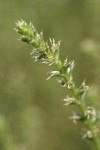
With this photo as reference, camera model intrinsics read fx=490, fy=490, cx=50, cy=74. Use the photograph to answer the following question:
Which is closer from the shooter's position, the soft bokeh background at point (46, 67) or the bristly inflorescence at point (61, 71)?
the bristly inflorescence at point (61, 71)

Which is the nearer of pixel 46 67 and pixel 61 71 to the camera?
pixel 61 71

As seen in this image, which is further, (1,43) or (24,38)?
(1,43)

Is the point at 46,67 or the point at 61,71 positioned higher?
the point at 46,67

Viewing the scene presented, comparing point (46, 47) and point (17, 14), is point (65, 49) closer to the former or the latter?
point (17, 14)

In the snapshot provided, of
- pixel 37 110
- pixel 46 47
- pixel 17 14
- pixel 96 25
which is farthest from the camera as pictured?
pixel 17 14

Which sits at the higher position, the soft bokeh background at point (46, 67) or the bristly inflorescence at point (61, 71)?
the soft bokeh background at point (46, 67)

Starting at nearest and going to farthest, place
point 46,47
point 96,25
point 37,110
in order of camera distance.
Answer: point 46,47 < point 96,25 < point 37,110

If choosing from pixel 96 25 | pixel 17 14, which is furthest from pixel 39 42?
pixel 17 14

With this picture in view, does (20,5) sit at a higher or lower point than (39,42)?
higher
